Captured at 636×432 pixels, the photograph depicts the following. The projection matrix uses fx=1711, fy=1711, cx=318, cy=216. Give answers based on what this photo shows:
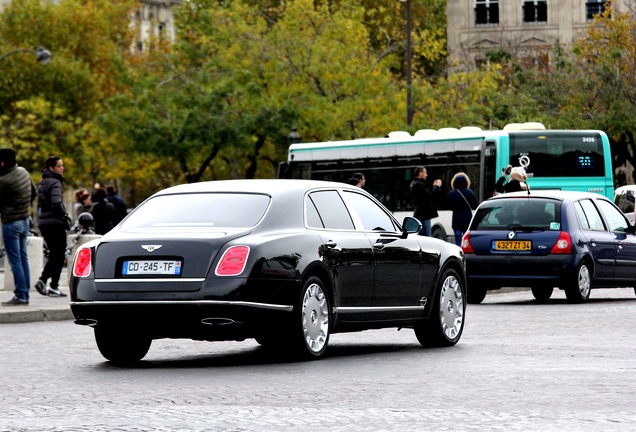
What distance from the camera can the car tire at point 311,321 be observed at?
13.1 meters

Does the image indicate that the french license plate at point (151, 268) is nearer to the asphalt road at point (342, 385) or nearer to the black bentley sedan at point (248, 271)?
the black bentley sedan at point (248, 271)

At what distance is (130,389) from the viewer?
1137 cm

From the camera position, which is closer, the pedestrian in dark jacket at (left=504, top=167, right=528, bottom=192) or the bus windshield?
the pedestrian in dark jacket at (left=504, top=167, right=528, bottom=192)

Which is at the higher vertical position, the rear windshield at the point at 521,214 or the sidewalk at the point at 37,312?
the rear windshield at the point at 521,214

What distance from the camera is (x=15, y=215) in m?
20.6

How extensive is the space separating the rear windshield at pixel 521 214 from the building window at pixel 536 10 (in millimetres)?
63441

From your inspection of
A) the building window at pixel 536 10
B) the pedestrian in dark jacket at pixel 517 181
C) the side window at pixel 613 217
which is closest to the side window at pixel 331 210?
the side window at pixel 613 217

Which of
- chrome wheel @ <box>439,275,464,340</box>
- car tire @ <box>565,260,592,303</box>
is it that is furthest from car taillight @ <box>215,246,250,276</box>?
car tire @ <box>565,260,592,303</box>

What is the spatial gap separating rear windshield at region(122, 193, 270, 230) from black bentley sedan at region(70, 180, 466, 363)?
0.01m

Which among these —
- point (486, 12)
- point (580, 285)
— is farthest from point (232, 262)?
point (486, 12)

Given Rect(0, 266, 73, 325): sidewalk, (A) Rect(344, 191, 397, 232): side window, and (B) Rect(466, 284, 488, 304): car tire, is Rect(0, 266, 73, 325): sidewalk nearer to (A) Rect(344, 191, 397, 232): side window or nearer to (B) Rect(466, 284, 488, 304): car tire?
(B) Rect(466, 284, 488, 304): car tire

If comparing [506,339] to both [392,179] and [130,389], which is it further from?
[392,179]

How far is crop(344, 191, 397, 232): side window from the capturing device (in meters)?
14.6

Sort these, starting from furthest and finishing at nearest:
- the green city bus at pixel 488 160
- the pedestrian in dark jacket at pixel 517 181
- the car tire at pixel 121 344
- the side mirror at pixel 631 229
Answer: the green city bus at pixel 488 160 < the pedestrian in dark jacket at pixel 517 181 < the side mirror at pixel 631 229 < the car tire at pixel 121 344
